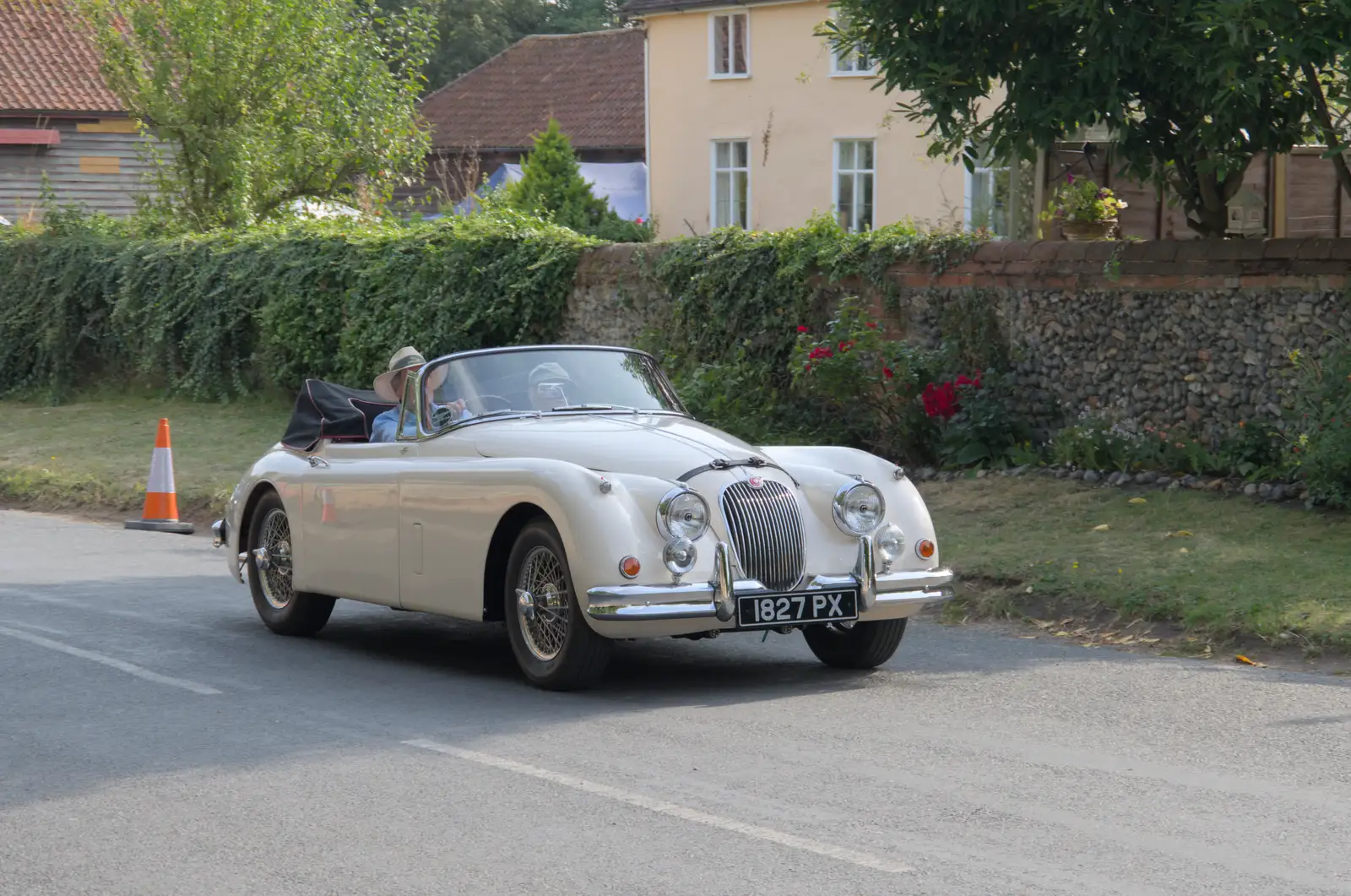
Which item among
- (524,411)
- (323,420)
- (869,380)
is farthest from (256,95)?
(524,411)

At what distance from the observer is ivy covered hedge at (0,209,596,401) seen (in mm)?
19188

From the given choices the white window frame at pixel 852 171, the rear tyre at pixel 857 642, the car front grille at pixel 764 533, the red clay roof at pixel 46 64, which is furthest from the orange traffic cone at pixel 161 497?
the red clay roof at pixel 46 64

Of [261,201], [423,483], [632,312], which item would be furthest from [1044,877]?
[261,201]

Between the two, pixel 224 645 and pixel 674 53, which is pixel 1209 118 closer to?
pixel 224 645

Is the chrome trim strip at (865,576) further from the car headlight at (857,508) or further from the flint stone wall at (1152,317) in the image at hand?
the flint stone wall at (1152,317)

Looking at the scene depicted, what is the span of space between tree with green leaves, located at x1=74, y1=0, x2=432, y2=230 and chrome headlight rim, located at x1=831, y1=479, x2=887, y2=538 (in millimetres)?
18264

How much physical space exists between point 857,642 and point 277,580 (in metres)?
3.44

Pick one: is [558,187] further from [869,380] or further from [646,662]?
[646,662]

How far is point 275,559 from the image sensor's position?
389 inches

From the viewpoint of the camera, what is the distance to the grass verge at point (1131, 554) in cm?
935

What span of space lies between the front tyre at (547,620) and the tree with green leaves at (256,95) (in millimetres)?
17907

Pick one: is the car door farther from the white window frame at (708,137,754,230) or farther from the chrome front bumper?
the white window frame at (708,137,754,230)

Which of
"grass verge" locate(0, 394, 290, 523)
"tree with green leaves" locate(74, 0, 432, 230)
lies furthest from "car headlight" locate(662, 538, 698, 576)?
"tree with green leaves" locate(74, 0, 432, 230)

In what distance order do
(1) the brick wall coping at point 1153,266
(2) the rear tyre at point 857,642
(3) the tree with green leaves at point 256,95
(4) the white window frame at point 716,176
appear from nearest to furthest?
(2) the rear tyre at point 857,642, (1) the brick wall coping at point 1153,266, (3) the tree with green leaves at point 256,95, (4) the white window frame at point 716,176
